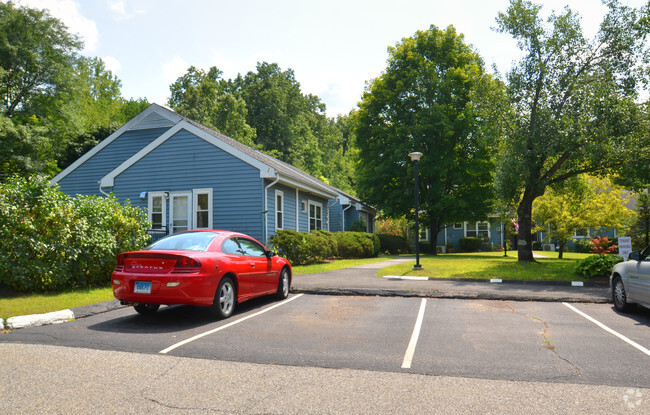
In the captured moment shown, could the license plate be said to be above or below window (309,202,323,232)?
below

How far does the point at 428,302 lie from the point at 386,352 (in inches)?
162

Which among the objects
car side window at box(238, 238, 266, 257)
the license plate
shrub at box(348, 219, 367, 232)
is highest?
shrub at box(348, 219, 367, 232)

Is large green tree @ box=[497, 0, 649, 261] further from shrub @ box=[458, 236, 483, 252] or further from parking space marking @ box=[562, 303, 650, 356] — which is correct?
shrub @ box=[458, 236, 483, 252]

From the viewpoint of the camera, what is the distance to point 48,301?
8.57 metres

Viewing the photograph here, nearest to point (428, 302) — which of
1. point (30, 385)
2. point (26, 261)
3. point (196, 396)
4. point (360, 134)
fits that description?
point (196, 396)

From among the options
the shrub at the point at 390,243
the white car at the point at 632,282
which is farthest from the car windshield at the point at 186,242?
the shrub at the point at 390,243

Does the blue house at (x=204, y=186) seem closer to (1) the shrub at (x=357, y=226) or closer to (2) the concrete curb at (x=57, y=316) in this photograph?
(2) the concrete curb at (x=57, y=316)

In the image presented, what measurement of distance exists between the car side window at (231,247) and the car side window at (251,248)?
0.15 metres

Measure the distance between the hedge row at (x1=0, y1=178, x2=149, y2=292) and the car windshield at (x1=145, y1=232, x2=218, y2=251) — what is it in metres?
3.16

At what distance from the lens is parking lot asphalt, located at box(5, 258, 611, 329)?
31.8 ft

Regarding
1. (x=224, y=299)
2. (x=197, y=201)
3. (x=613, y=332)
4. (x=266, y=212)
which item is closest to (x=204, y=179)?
(x=197, y=201)

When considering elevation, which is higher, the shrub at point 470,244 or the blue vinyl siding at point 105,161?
the blue vinyl siding at point 105,161

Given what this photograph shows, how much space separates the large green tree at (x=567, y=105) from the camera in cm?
1498

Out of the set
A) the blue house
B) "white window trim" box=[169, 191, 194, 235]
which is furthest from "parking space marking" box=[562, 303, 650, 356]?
"white window trim" box=[169, 191, 194, 235]
